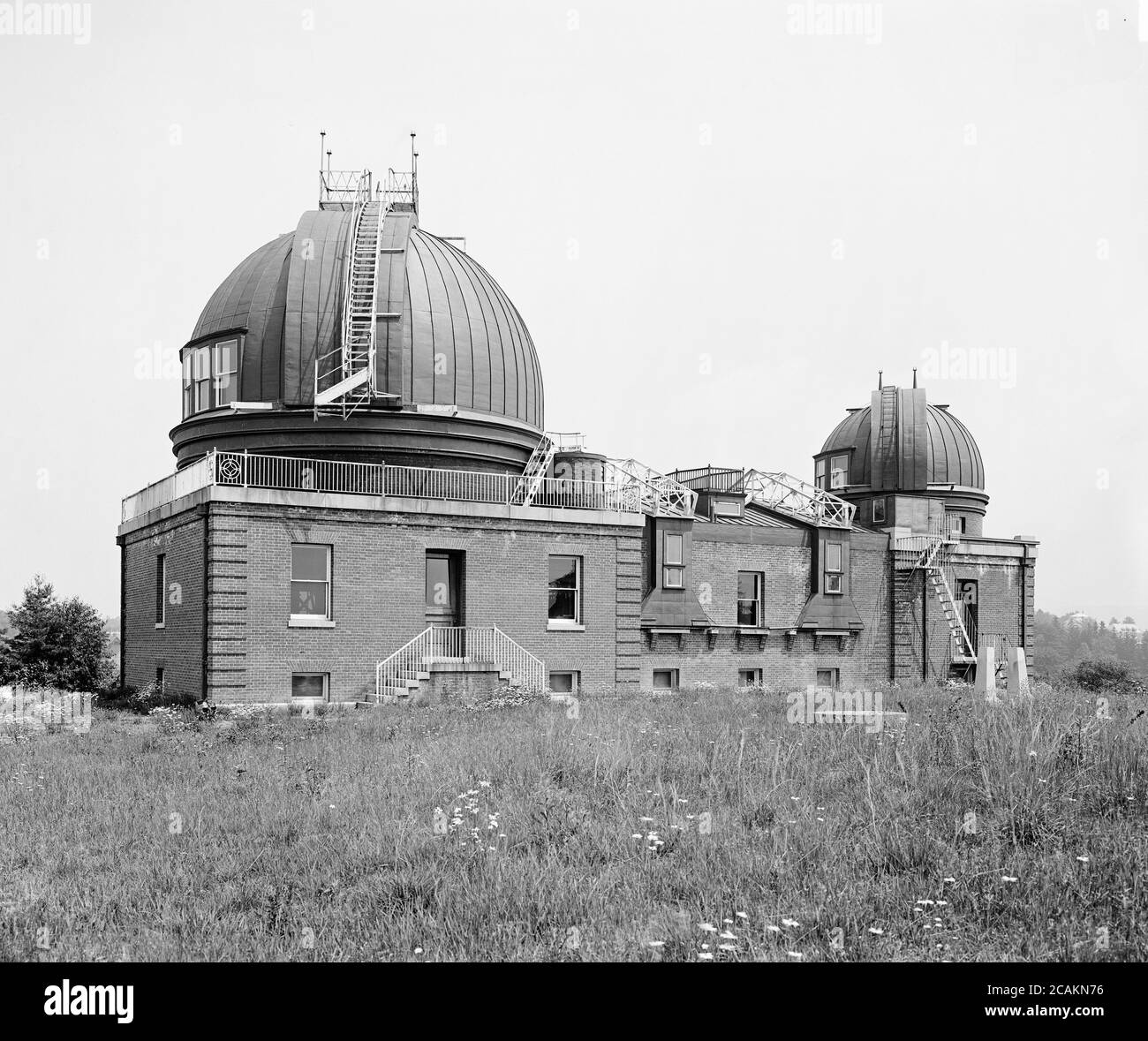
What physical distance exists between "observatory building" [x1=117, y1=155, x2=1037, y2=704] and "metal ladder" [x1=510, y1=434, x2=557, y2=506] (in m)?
0.14

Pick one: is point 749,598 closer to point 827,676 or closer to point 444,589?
point 827,676

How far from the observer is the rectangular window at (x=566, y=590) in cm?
2795

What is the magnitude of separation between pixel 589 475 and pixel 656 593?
153 inches

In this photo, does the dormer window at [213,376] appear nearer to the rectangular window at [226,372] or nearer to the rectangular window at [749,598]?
the rectangular window at [226,372]

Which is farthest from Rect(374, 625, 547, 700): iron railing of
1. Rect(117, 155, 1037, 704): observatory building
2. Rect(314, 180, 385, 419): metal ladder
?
Rect(314, 180, 385, 419): metal ladder

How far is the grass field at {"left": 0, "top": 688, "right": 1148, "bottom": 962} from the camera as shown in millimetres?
6746

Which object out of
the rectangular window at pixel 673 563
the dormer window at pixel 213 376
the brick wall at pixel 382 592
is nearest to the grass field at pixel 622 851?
the brick wall at pixel 382 592

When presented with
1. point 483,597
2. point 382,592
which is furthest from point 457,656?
point 382,592

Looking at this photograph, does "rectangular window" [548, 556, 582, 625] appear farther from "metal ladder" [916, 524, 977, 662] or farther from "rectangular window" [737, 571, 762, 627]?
"metal ladder" [916, 524, 977, 662]

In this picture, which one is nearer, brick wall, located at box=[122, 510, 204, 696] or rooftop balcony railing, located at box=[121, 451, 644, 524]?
brick wall, located at box=[122, 510, 204, 696]

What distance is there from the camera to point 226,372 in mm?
28172

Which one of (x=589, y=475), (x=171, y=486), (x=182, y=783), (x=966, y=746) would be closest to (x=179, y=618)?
(x=171, y=486)

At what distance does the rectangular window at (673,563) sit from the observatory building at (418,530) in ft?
0.25
